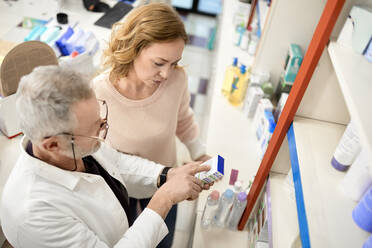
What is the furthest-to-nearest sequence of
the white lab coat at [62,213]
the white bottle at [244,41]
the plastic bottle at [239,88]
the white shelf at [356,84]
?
the white bottle at [244,41] → the plastic bottle at [239,88] → the white lab coat at [62,213] → the white shelf at [356,84]

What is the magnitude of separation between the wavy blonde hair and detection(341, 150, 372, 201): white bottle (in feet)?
2.97

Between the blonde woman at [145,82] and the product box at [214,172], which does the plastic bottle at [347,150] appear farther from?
the blonde woman at [145,82]

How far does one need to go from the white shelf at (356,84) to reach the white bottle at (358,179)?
0.16 m

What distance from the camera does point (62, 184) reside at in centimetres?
104

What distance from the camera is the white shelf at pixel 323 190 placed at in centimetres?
86

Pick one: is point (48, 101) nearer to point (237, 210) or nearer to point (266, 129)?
point (237, 210)

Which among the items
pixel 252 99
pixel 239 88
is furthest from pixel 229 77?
pixel 252 99

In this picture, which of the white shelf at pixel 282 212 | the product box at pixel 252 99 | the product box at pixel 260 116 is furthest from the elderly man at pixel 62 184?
the product box at pixel 252 99

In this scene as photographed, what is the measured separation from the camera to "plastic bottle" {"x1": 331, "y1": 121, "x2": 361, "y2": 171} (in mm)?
912

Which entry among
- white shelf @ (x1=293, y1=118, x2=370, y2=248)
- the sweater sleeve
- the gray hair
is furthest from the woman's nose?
white shelf @ (x1=293, y1=118, x2=370, y2=248)

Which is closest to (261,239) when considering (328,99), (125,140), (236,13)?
(328,99)

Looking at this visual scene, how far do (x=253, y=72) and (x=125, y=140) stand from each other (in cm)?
126

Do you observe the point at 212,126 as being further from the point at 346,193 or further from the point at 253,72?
the point at 346,193

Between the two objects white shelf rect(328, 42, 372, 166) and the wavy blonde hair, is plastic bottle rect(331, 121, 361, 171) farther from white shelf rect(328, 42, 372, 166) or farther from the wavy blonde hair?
the wavy blonde hair
